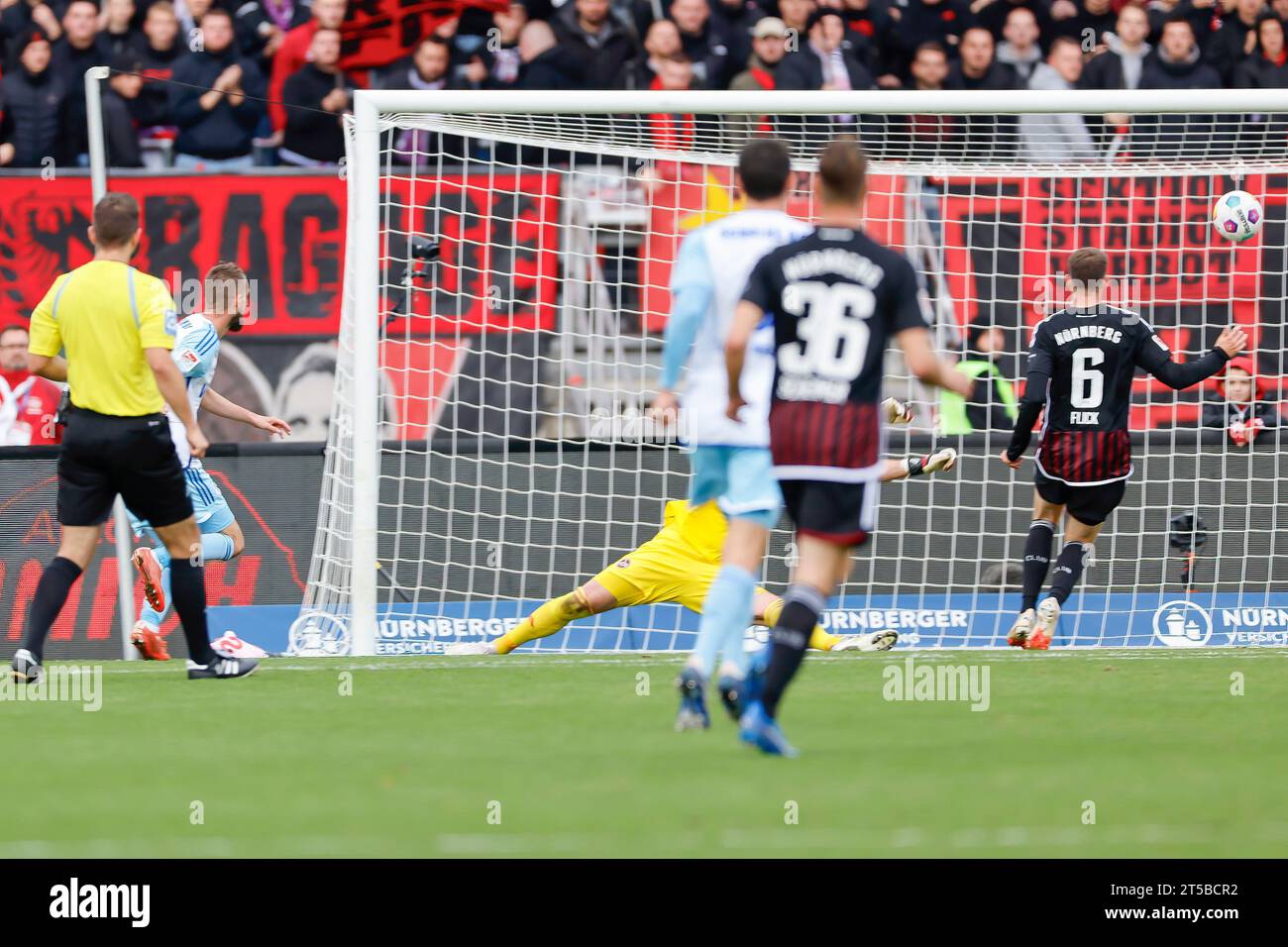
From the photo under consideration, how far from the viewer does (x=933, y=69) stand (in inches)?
596

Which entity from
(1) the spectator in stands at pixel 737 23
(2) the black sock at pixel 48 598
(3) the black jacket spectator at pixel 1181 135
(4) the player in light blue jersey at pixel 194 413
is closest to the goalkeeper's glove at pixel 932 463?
(3) the black jacket spectator at pixel 1181 135

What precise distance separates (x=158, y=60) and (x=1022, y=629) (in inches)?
326

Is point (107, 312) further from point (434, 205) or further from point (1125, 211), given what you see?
point (1125, 211)

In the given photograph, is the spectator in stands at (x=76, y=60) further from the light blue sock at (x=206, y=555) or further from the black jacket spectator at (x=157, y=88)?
the light blue sock at (x=206, y=555)

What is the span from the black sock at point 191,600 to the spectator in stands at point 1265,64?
33.9 ft

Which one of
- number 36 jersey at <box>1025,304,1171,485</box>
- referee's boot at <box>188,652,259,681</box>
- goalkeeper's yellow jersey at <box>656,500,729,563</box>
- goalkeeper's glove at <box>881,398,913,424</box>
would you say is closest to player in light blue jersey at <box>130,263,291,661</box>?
referee's boot at <box>188,652,259,681</box>

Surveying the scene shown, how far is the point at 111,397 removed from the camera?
27.4 ft

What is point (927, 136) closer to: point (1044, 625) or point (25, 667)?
point (1044, 625)

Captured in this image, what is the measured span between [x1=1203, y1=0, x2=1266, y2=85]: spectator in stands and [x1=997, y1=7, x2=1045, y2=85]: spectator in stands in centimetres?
140

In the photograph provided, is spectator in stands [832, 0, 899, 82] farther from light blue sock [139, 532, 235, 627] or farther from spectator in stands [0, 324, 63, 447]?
light blue sock [139, 532, 235, 627]

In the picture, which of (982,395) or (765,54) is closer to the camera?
(982,395)

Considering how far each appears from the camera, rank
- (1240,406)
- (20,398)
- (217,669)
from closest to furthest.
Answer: (217,669), (1240,406), (20,398)

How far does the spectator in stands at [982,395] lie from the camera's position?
1325 centimetres

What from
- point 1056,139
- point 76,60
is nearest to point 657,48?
point 1056,139
